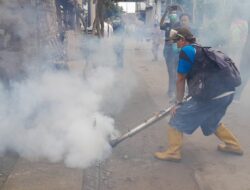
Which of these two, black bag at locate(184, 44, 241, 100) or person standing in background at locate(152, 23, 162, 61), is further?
person standing in background at locate(152, 23, 162, 61)

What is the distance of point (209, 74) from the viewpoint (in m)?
4.05

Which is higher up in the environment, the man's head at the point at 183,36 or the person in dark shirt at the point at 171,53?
the man's head at the point at 183,36

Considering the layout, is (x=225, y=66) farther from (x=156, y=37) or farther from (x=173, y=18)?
(x=156, y=37)

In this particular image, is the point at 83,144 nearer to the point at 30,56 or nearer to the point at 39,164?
the point at 39,164

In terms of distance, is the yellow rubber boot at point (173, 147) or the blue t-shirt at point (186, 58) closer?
the blue t-shirt at point (186, 58)

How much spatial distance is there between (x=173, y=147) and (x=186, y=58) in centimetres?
110

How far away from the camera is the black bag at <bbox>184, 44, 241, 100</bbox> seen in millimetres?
4027

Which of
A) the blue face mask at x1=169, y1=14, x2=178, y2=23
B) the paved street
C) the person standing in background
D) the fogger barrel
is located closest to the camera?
the paved street

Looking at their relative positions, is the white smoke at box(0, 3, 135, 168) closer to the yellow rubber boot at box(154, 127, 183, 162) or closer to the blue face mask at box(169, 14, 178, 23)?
the yellow rubber boot at box(154, 127, 183, 162)

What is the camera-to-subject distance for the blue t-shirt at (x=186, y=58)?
396cm

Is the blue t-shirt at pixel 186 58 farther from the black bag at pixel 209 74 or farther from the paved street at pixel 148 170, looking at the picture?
the paved street at pixel 148 170

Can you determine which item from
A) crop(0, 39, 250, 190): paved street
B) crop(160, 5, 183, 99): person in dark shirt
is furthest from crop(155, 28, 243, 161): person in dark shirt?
crop(160, 5, 183, 99): person in dark shirt

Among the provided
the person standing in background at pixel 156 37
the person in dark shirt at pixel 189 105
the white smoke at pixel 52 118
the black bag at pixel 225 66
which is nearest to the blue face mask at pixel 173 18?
the white smoke at pixel 52 118

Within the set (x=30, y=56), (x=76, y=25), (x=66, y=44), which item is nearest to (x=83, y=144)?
(x=30, y=56)
